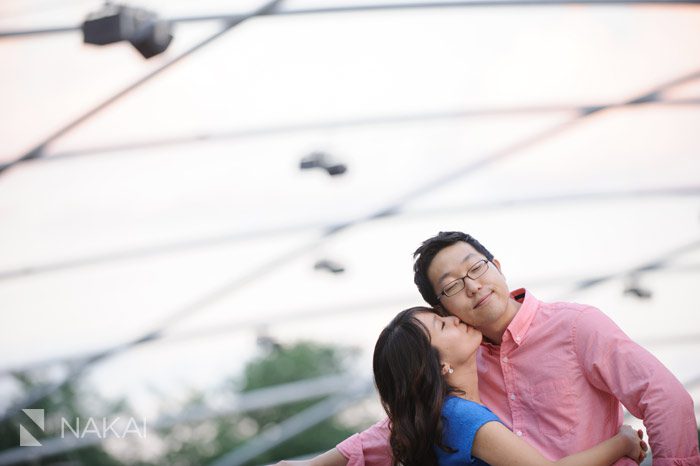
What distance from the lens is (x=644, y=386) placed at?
3.59 metres

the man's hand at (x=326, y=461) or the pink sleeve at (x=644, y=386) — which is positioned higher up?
the pink sleeve at (x=644, y=386)

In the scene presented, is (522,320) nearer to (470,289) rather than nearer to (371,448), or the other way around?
(470,289)

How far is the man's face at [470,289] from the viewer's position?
13.8 ft

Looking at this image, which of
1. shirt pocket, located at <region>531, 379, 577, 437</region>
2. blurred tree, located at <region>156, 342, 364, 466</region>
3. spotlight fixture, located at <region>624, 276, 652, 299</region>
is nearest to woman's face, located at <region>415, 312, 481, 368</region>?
shirt pocket, located at <region>531, 379, 577, 437</region>

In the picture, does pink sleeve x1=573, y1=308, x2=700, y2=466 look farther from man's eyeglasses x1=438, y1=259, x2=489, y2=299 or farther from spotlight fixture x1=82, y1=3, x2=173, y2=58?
spotlight fixture x1=82, y1=3, x2=173, y2=58

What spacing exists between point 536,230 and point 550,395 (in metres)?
7.88

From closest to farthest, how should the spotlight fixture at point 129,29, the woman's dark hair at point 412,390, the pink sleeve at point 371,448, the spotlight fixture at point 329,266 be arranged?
the woman's dark hair at point 412,390 → the pink sleeve at point 371,448 → the spotlight fixture at point 129,29 → the spotlight fixture at point 329,266

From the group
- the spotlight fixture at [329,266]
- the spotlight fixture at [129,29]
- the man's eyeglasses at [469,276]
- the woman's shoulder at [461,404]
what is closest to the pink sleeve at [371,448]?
the woman's shoulder at [461,404]

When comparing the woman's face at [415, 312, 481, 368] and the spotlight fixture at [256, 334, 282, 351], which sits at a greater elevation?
the woman's face at [415, 312, 481, 368]

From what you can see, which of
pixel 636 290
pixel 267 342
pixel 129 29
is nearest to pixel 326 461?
pixel 129 29

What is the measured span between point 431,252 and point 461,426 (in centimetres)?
94

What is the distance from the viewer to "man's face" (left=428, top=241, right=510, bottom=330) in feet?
13.8

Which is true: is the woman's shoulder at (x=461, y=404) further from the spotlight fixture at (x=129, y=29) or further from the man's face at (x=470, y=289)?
the spotlight fixture at (x=129, y=29)

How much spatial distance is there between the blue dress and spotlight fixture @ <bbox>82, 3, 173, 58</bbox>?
2954 millimetres
